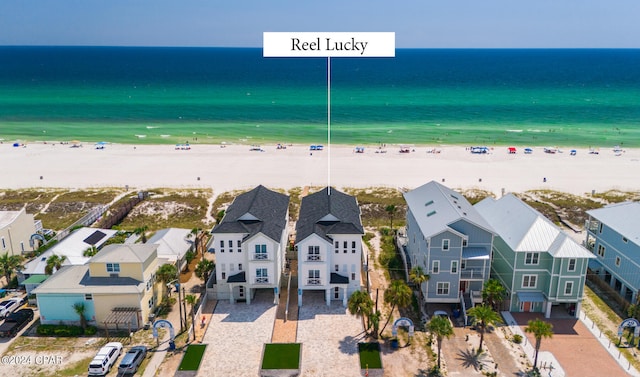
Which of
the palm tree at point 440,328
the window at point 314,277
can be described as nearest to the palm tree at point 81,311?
the window at point 314,277

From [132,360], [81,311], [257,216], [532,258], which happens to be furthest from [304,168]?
[132,360]

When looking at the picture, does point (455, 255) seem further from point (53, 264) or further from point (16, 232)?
point (16, 232)

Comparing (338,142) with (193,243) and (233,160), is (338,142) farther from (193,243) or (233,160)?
(193,243)

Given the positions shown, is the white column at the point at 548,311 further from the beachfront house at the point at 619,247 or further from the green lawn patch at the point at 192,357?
the green lawn patch at the point at 192,357

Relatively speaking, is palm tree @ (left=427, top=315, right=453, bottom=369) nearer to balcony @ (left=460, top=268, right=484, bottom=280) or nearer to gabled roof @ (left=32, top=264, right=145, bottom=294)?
balcony @ (left=460, top=268, right=484, bottom=280)

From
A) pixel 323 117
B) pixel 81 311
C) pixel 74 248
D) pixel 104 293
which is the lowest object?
pixel 81 311

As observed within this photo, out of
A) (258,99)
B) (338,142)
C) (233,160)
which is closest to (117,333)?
(233,160)
